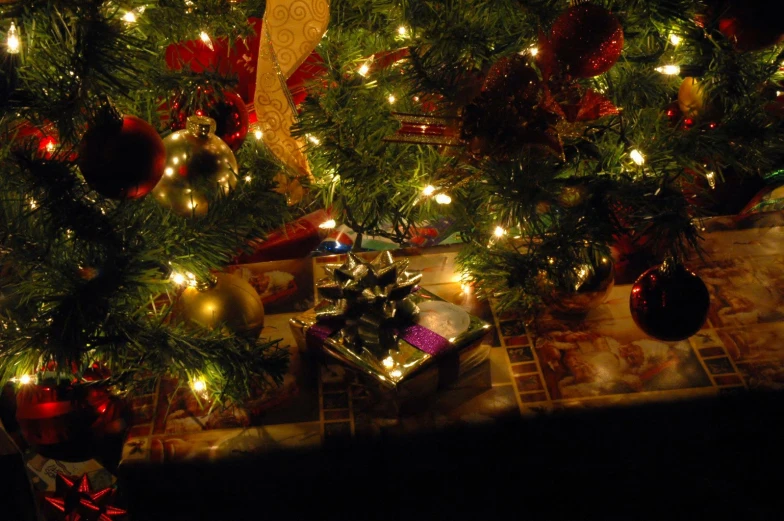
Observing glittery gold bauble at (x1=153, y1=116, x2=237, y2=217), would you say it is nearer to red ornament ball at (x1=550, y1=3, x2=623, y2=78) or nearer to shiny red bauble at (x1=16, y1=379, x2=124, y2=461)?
shiny red bauble at (x1=16, y1=379, x2=124, y2=461)

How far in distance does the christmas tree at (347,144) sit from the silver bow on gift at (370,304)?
0.38 ft

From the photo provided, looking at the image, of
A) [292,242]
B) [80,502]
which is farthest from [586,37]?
[80,502]

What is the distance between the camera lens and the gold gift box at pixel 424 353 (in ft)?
3.08

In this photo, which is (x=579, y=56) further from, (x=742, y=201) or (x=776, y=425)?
(x=742, y=201)

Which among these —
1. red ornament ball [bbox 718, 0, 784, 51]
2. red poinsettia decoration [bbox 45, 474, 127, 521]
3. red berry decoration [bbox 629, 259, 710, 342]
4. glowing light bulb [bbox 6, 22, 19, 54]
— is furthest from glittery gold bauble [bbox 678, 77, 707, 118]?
red poinsettia decoration [bbox 45, 474, 127, 521]

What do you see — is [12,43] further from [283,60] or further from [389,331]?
[389,331]

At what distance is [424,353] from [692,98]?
0.62m

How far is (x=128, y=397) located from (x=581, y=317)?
74cm

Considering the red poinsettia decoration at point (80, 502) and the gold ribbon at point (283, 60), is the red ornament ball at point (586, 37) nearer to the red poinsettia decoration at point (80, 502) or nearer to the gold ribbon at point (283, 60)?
the gold ribbon at point (283, 60)

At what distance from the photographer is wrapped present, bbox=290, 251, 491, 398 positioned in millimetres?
950

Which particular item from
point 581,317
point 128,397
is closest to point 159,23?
point 128,397

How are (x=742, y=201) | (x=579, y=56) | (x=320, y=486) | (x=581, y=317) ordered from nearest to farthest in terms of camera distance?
1. (x=579, y=56)
2. (x=320, y=486)
3. (x=581, y=317)
4. (x=742, y=201)

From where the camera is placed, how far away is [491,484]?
0.96 metres

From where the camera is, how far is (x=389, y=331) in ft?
3.24
